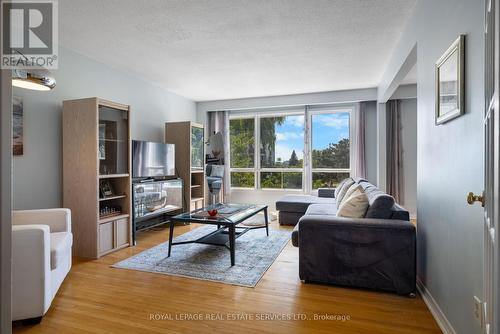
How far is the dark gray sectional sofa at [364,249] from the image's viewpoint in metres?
2.31

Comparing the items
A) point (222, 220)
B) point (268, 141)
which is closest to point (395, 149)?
point (268, 141)

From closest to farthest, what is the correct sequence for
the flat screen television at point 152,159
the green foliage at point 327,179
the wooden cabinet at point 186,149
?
the flat screen television at point 152,159
the wooden cabinet at point 186,149
the green foliage at point 327,179

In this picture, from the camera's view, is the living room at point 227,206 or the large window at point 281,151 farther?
the large window at point 281,151

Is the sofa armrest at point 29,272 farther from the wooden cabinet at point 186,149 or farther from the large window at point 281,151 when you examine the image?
the large window at point 281,151

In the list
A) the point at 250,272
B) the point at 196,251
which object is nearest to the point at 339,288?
the point at 250,272

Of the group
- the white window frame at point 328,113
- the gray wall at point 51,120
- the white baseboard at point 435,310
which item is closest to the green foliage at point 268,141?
the white window frame at point 328,113

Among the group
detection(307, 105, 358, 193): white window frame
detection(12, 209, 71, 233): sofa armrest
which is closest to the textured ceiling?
detection(307, 105, 358, 193): white window frame

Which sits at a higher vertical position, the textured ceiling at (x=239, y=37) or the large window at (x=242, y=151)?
the textured ceiling at (x=239, y=37)

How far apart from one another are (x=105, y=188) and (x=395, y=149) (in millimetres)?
4943

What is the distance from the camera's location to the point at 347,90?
18.0 feet

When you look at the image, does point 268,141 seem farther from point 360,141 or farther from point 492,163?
point 492,163

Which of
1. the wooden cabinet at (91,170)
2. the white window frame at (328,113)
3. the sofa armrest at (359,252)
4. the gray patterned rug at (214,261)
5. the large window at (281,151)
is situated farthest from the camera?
the large window at (281,151)

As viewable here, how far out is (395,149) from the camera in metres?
5.44

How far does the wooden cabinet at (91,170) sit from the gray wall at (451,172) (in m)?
3.25
